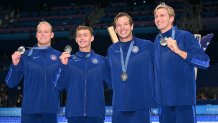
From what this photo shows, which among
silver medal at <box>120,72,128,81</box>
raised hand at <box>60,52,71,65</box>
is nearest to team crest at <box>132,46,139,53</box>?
silver medal at <box>120,72,128,81</box>

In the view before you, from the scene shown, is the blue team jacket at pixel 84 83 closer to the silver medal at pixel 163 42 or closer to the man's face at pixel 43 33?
the man's face at pixel 43 33

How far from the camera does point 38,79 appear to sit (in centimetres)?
472

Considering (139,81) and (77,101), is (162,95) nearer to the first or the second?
(139,81)

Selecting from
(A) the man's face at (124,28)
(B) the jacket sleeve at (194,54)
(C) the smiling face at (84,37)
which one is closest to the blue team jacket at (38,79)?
(C) the smiling face at (84,37)

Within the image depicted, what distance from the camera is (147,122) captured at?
A: 4.12m

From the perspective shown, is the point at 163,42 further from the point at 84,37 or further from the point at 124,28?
the point at 84,37

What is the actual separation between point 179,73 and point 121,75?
68 centimetres

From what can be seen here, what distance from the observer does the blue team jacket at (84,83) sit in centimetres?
457

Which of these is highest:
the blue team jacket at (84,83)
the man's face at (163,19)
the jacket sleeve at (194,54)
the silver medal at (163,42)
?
the man's face at (163,19)

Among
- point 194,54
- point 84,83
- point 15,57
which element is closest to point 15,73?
point 15,57

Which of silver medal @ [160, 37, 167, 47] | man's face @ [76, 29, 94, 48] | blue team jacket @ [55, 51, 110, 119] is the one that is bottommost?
blue team jacket @ [55, 51, 110, 119]

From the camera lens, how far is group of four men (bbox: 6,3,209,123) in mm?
3977

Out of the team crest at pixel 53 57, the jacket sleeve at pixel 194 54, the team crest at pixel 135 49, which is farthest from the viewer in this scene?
the team crest at pixel 53 57

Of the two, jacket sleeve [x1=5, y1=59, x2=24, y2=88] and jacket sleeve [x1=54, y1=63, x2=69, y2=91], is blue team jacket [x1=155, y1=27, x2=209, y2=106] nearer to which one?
jacket sleeve [x1=54, y1=63, x2=69, y2=91]
